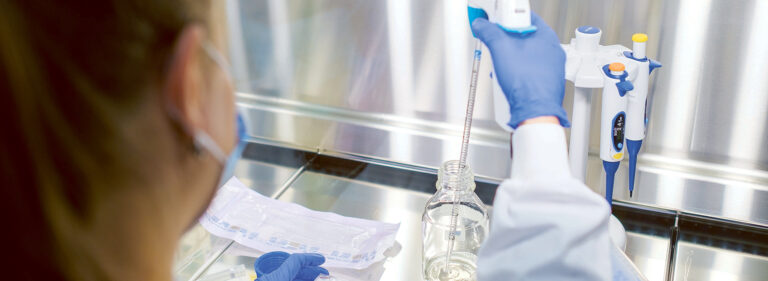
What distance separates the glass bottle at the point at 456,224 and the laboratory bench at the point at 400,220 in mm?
40

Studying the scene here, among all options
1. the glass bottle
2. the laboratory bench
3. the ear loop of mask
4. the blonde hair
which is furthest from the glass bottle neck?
the blonde hair

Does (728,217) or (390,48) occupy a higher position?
(390,48)

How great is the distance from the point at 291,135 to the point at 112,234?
3.47ft

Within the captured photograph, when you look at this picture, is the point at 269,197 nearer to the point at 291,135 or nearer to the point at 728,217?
the point at 291,135

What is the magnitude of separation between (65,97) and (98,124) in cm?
3

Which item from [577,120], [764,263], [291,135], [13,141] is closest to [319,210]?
[291,135]

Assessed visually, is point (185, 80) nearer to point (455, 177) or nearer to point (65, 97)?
point (65, 97)

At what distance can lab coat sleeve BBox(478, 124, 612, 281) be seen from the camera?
80cm

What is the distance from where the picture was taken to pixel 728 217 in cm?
129

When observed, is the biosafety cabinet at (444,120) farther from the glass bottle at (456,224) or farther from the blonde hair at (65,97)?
the blonde hair at (65,97)

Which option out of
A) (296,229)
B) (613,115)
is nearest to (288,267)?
(296,229)

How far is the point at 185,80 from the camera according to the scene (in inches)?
21.1

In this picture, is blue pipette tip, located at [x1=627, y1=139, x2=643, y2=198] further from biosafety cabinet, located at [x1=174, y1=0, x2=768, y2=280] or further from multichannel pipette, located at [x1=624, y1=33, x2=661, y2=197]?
biosafety cabinet, located at [x1=174, y1=0, x2=768, y2=280]

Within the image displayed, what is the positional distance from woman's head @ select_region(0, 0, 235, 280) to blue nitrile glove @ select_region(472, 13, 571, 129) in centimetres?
44
